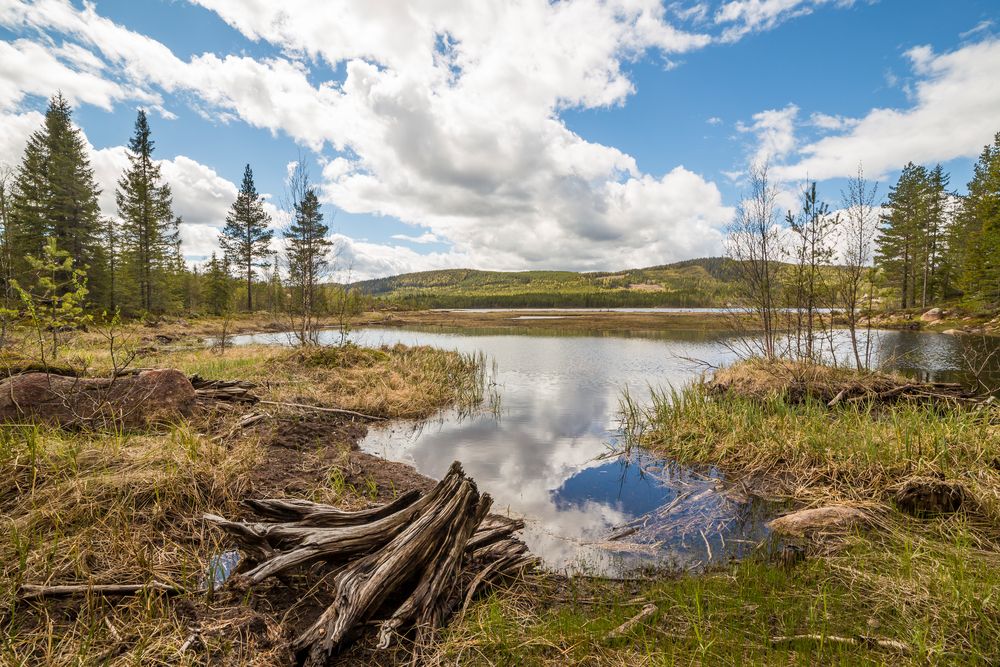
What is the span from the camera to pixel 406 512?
3.68m

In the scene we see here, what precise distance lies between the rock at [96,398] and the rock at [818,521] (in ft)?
28.2

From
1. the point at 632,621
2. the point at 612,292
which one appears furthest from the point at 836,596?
the point at 612,292

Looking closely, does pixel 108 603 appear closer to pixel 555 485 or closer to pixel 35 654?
pixel 35 654

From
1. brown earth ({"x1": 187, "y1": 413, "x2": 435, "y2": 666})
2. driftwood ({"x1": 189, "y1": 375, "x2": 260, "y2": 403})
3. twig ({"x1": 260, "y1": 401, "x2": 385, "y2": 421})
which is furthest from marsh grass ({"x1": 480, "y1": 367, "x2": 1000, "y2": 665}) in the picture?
driftwood ({"x1": 189, "y1": 375, "x2": 260, "y2": 403})

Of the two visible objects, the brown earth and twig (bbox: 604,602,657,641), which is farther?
twig (bbox: 604,602,657,641)

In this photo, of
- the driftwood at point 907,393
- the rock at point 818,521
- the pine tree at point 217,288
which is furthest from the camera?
the pine tree at point 217,288

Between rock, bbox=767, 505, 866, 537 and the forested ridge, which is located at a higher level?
the forested ridge

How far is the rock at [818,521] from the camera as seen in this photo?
5.07 meters

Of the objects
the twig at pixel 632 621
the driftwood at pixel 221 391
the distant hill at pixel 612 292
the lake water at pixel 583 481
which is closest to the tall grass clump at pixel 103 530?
the driftwood at pixel 221 391

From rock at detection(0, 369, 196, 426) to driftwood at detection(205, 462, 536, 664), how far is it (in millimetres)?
3503

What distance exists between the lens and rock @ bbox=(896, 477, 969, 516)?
17.0 feet

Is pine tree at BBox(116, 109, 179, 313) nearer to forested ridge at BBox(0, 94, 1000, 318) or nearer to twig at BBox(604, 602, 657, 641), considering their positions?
forested ridge at BBox(0, 94, 1000, 318)

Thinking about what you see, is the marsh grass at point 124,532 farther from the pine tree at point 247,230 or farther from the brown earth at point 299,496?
the pine tree at point 247,230

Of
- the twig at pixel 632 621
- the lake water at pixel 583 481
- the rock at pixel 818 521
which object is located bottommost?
the lake water at pixel 583 481
